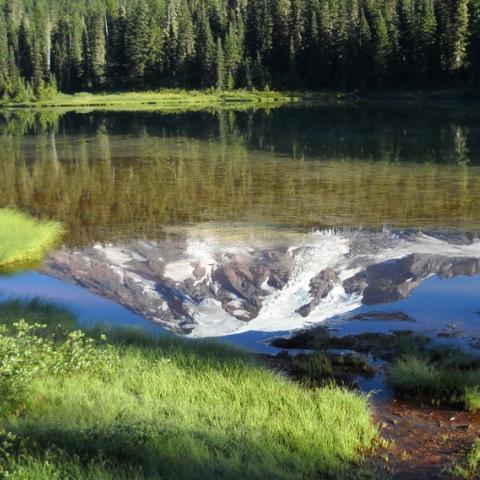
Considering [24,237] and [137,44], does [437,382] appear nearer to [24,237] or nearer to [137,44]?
[24,237]

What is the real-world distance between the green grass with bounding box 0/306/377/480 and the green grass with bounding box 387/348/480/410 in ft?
2.84

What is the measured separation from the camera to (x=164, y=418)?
7285 millimetres

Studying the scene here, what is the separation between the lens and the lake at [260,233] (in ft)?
44.9

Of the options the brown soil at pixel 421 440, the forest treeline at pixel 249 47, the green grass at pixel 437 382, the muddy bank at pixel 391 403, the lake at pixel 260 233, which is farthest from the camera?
the forest treeline at pixel 249 47

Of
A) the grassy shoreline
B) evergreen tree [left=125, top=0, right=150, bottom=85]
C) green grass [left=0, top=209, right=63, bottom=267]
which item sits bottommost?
green grass [left=0, top=209, right=63, bottom=267]

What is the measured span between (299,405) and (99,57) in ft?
428

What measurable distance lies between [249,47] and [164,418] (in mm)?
125006

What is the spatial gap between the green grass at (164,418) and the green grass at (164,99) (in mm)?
88508

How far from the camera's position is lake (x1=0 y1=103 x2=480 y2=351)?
538 inches

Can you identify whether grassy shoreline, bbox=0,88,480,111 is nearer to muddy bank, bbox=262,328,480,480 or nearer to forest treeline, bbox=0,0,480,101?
forest treeline, bbox=0,0,480,101

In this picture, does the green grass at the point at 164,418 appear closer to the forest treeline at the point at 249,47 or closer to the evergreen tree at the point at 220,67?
the forest treeline at the point at 249,47

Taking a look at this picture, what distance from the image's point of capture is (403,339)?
11141mm

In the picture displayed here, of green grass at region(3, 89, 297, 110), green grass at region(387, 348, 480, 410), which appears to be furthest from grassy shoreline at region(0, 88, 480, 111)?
green grass at region(387, 348, 480, 410)

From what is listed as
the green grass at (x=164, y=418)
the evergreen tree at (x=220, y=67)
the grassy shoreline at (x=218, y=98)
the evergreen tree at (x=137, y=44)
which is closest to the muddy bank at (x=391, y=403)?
the green grass at (x=164, y=418)
